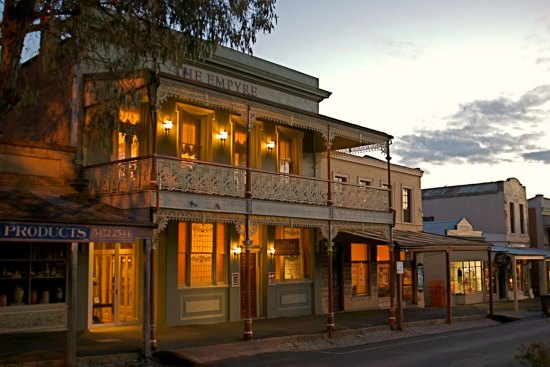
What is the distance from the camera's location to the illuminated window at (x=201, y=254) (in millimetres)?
19438

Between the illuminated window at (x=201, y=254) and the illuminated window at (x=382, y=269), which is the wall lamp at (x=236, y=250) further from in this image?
the illuminated window at (x=382, y=269)

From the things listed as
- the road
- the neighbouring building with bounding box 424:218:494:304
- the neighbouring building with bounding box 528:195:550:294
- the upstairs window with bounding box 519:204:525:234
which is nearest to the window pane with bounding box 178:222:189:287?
the road

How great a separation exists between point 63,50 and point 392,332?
13.0 m

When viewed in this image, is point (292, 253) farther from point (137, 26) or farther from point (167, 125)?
point (137, 26)

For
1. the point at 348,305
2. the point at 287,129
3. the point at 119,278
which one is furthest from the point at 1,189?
the point at 348,305

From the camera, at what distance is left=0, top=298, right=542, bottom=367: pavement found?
13.3 m

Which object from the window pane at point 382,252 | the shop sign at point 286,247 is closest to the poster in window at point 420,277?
the window pane at point 382,252

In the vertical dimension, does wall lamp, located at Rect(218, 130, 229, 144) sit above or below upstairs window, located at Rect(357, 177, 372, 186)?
above

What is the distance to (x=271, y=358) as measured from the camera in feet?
49.5

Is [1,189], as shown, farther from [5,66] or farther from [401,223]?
[401,223]

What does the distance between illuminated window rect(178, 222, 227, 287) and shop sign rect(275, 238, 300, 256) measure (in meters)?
2.48

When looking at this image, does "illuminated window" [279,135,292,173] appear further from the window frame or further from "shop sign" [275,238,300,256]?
the window frame

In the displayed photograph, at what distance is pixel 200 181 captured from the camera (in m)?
16.4

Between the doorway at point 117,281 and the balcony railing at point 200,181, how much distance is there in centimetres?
229
